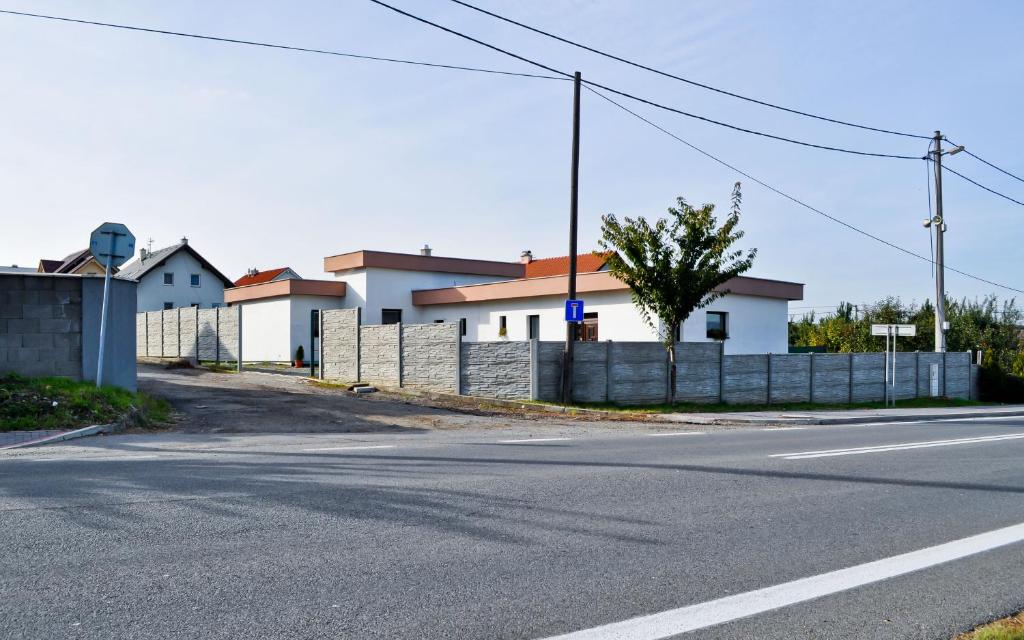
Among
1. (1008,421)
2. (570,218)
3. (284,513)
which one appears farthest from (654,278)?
(284,513)

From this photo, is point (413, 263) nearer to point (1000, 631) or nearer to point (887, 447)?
point (887, 447)

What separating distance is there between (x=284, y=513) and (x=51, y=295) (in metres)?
11.4

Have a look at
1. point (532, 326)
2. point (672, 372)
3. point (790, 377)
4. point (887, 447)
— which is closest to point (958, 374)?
point (790, 377)

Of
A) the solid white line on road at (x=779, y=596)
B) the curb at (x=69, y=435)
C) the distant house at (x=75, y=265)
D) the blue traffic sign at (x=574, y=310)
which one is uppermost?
the distant house at (x=75, y=265)

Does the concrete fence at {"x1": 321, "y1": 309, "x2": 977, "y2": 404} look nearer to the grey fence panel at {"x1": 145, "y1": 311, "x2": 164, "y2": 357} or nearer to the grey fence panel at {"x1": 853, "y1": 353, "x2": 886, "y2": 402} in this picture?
the grey fence panel at {"x1": 853, "y1": 353, "x2": 886, "y2": 402}

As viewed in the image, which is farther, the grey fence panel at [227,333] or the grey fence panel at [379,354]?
the grey fence panel at [227,333]

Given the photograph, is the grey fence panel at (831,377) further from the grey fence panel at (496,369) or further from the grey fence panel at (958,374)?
the grey fence panel at (496,369)

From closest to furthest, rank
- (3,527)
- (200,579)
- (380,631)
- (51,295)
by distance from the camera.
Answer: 1. (380,631)
2. (200,579)
3. (3,527)
4. (51,295)

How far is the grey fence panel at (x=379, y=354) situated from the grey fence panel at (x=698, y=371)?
8.29 meters

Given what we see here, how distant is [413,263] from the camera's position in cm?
3362

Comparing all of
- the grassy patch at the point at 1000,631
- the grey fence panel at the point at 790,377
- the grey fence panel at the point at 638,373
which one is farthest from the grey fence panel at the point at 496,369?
the grassy patch at the point at 1000,631

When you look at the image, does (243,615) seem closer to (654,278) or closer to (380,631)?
(380,631)

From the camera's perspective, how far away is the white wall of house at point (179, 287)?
50812 mm

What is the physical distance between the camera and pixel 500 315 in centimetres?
3153
